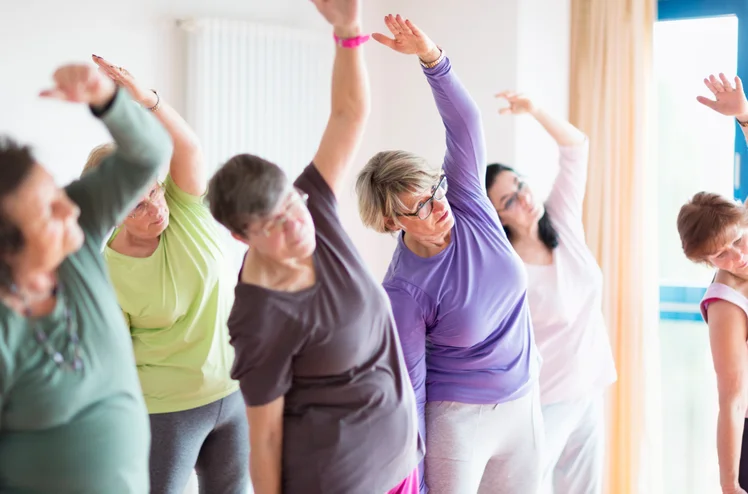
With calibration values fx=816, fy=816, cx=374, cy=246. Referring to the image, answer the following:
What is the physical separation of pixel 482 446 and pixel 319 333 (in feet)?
2.57

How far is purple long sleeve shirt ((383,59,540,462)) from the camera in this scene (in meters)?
1.98

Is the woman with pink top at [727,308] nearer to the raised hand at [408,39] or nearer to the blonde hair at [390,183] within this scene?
the blonde hair at [390,183]

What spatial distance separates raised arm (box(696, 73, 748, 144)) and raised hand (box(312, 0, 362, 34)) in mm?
1224

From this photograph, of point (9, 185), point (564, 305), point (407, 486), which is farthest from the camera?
point (564, 305)

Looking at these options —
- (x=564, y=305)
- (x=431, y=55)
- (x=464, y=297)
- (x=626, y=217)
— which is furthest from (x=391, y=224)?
(x=626, y=217)

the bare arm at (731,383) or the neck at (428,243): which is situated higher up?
the neck at (428,243)

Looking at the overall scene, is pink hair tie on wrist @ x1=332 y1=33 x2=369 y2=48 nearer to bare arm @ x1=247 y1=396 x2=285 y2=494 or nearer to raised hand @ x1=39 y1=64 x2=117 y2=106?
raised hand @ x1=39 y1=64 x2=117 y2=106

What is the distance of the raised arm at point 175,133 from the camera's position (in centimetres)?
203

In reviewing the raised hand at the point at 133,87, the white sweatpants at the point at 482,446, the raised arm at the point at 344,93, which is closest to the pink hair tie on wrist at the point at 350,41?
the raised arm at the point at 344,93

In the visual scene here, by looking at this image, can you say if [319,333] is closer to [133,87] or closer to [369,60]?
[133,87]

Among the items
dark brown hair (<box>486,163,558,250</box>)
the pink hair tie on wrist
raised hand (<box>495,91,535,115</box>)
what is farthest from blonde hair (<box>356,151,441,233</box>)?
raised hand (<box>495,91,535,115</box>)

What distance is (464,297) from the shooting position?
1971 millimetres

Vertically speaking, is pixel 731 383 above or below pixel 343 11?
below

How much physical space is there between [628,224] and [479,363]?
5.08 ft
